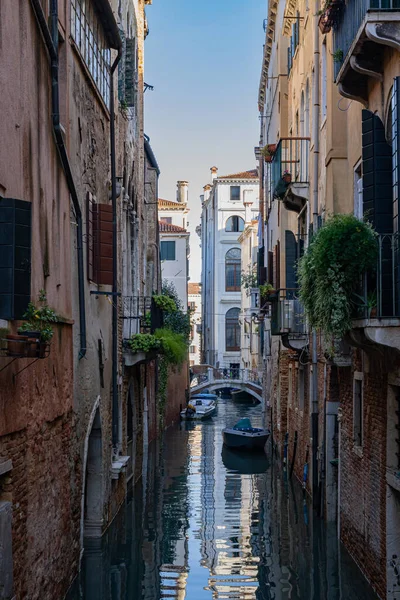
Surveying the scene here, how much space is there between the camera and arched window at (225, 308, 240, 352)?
234 ft

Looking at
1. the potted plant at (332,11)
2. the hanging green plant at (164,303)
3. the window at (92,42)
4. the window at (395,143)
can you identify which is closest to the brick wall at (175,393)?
the hanging green plant at (164,303)

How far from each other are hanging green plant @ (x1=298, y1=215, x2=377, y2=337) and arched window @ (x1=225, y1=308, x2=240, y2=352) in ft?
196

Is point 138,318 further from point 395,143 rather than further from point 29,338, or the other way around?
point 29,338

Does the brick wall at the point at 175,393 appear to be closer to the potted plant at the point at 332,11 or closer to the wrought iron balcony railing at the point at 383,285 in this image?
the potted plant at the point at 332,11

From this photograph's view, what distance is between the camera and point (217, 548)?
51.0 ft

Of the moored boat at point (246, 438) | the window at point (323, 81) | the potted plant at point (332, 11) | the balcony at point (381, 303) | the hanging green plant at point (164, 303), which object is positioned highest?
the window at point (323, 81)

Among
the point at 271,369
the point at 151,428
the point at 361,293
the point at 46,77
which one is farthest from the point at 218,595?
the point at 271,369

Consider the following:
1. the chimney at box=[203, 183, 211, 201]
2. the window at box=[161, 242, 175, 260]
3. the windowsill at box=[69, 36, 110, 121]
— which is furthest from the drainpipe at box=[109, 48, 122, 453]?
the chimney at box=[203, 183, 211, 201]

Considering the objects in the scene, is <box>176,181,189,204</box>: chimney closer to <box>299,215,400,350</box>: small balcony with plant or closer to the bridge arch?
the bridge arch

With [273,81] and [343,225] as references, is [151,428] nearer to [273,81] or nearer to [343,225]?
[273,81]

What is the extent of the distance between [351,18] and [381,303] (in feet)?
11.8

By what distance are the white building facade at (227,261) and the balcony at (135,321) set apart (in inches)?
1893

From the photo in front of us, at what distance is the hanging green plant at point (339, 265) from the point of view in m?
10.7

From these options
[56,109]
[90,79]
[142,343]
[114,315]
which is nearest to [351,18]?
[56,109]
